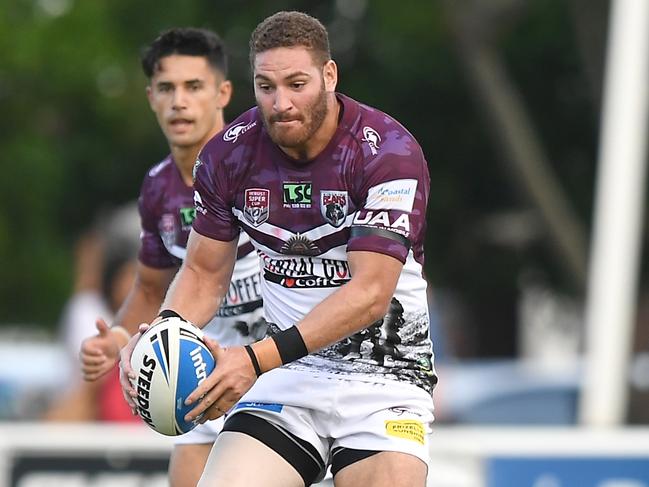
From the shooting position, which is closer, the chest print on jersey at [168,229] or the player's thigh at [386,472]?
the player's thigh at [386,472]

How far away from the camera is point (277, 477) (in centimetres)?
609

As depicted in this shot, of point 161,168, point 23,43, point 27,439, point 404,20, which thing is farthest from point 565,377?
point 161,168

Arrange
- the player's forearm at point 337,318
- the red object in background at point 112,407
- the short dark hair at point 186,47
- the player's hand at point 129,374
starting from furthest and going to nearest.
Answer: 1. the red object in background at point 112,407
2. the short dark hair at point 186,47
3. the player's hand at point 129,374
4. the player's forearm at point 337,318

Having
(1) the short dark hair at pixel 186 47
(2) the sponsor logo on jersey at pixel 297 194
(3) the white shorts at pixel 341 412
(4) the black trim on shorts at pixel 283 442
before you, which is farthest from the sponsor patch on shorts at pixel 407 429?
(1) the short dark hair at pixel 186 47

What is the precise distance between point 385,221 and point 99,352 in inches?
68.5

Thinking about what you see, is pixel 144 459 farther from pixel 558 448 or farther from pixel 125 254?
pixel 558 448

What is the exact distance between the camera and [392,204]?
5938mm

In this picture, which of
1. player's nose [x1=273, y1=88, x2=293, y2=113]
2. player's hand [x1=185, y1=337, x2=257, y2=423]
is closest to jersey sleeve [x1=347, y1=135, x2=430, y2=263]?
player's nose [x1=273, y1=88, x2=293, y2=113]

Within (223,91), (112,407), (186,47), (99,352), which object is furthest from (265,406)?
(112,407)

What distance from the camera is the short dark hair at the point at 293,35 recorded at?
5914 mm

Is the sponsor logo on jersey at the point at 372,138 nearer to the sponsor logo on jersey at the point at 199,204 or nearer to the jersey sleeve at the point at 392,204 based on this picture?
the jersey sleeve at the point at 392,204

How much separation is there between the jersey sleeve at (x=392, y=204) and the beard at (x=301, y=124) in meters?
0.24

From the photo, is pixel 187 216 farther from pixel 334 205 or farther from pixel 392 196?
pixel 392 196

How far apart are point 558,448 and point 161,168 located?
159 inches
